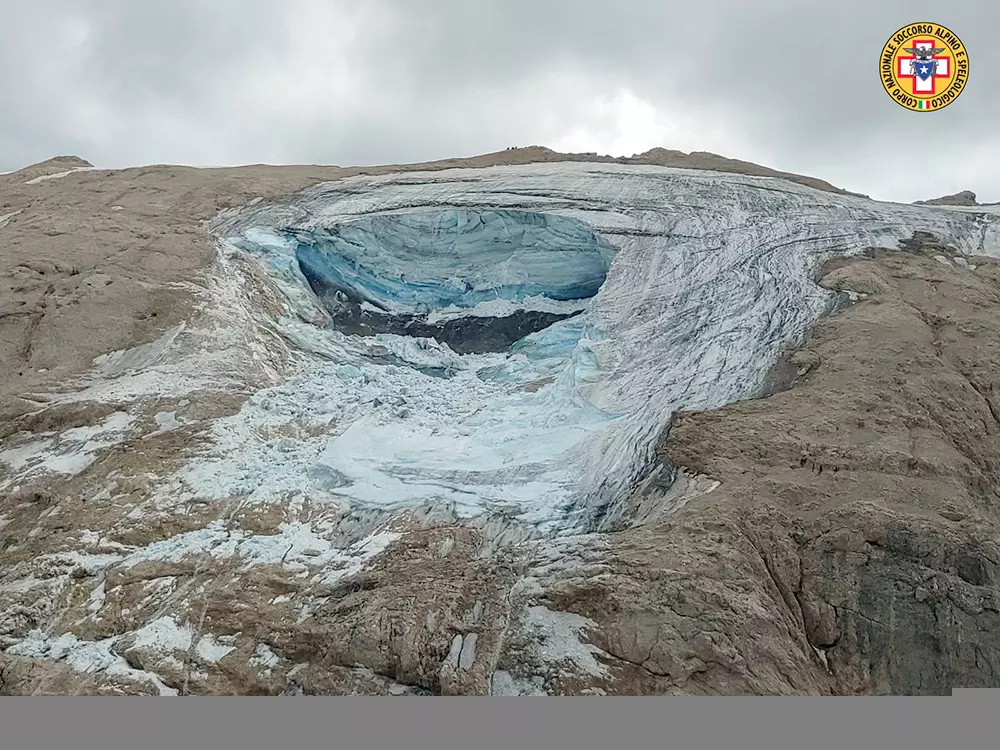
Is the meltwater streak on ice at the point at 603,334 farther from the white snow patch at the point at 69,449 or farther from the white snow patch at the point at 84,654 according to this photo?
the white snow patch at the point at 84,654

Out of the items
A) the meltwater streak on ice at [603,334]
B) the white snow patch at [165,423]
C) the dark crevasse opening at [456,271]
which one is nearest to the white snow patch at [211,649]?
the meltwater streak on ice at [603,334]

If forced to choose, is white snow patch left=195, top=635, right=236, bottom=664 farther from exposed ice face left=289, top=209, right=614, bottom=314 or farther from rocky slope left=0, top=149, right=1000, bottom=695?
exposed ice face left=289, top=209, right=614, bottom=314

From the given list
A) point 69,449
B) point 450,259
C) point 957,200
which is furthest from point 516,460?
point 957,200

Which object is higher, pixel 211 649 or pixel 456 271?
pixel 456 271

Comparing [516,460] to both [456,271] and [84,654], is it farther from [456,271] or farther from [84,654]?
[456,271]

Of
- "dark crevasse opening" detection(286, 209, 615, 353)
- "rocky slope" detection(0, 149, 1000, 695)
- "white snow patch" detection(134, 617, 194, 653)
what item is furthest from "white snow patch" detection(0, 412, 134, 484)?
"dark crevasse opening" detection(286, 209, 615, 353)

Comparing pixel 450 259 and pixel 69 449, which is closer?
pixel 69 449
